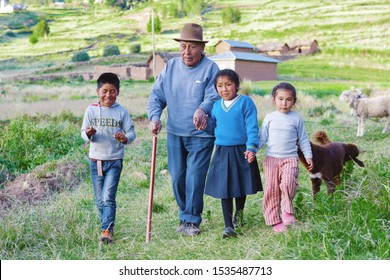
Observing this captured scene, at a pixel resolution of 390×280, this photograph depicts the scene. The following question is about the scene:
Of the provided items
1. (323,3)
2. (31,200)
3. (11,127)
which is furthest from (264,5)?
(31,200)

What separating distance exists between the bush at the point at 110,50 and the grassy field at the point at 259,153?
0.40 feet

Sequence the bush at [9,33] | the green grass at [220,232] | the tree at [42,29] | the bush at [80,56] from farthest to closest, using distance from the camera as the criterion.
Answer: the bush at [80,56] → the tree at [42,29] → the bush at [9,33] → the green grass at [220,232]

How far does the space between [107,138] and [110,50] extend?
856 centimetres

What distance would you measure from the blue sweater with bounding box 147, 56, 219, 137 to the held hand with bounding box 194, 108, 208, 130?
0.61 ft

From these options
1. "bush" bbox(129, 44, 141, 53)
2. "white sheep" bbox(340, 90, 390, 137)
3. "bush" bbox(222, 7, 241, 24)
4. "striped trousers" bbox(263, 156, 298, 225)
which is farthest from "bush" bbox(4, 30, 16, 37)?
"striped trousers" bbox(263, 156, 298, 225)

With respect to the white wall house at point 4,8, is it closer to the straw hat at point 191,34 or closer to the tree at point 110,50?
the tree at point 110,50

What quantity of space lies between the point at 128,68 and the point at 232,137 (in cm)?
908

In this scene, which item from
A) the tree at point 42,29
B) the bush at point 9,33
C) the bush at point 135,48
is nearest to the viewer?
the bush at point 9,33

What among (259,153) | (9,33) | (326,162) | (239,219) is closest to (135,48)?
(9,33)

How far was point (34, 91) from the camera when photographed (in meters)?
11.7

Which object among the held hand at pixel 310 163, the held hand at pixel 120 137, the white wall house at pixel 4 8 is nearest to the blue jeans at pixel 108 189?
the held hand at pixel 120 137

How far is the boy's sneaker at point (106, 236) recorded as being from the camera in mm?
4168

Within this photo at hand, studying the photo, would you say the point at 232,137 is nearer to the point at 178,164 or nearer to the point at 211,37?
the point at 178,164

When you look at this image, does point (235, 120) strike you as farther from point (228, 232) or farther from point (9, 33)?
point (9, 33)
